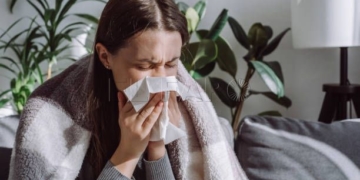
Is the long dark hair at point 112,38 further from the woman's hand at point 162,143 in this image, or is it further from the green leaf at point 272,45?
the green leaf at point 272,45

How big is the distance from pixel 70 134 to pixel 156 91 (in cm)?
21

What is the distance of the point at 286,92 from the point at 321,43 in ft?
1.29

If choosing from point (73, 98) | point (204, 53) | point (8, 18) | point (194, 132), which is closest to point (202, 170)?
point (194, 132)

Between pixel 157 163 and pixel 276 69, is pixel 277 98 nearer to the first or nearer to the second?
pixel 276 69

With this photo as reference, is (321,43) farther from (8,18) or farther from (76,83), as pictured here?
(8,18)

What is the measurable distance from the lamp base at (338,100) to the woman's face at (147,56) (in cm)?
88

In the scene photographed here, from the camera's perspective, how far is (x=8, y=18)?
1.83 m

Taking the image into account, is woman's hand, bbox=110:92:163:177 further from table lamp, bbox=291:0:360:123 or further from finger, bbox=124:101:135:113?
table lamp, bbox=291:0:360:123

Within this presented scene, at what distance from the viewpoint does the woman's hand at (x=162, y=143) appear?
0.78m

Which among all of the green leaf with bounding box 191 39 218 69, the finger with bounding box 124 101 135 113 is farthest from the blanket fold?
the green leaf with bounding box 191 39 218 69

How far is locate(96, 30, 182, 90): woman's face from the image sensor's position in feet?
2.27

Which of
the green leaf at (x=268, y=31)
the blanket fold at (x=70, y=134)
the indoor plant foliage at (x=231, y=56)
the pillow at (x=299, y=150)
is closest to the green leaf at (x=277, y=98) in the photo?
the indoor plant foliage at (x=231, y=56)

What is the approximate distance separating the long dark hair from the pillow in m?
0.34

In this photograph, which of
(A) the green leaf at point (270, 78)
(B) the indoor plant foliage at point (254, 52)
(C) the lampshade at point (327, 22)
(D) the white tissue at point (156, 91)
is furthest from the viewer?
(B) the indoor plant foliage at point (254, 52)
